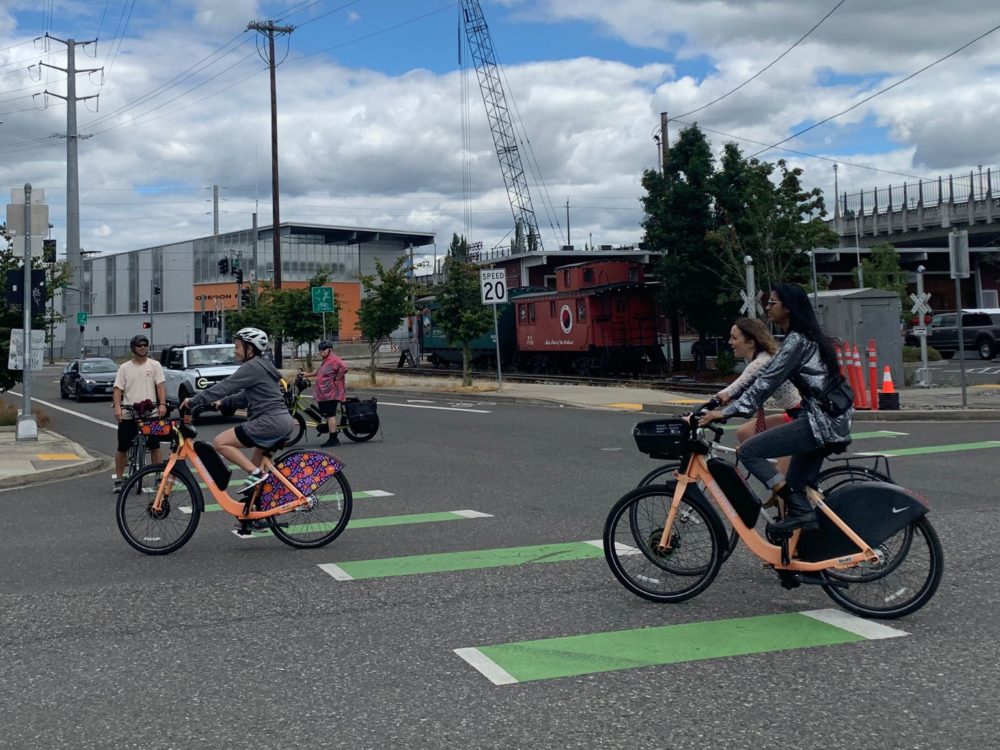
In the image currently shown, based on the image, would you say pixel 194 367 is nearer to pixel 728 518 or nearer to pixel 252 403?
pixel 252 403

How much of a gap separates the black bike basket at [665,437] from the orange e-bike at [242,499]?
2.78 metres

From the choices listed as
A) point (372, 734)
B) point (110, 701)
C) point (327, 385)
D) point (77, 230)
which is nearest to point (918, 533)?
point (372, 734)

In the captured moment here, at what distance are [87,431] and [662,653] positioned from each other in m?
19.1

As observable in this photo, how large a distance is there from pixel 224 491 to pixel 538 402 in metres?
17.3

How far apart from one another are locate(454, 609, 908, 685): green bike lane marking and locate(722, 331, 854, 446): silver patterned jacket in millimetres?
979

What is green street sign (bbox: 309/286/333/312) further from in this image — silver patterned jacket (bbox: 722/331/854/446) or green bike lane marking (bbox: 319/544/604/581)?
silver patterned jacket (bbox: 722/331/854/446)

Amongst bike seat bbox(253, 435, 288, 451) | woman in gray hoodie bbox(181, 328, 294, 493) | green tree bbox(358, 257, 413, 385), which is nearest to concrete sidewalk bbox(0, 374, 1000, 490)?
green tree bbox(358, 257, 413, 385)

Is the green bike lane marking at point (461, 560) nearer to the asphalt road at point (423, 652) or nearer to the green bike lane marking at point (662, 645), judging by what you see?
the asphalt road at point (423, 652)

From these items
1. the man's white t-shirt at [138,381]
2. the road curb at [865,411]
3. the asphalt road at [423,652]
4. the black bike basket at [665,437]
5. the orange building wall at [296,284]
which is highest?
the orange building wall at [296,284]

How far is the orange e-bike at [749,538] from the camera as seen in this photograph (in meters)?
5.86

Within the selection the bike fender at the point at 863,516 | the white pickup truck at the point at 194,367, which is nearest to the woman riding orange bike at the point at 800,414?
the bike fender at the point at 863,516

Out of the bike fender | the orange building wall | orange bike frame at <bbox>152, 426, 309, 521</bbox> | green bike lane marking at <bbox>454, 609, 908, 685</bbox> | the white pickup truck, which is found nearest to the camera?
green bike lane marking at <bbox>454, 609, 908, 685</bbox>

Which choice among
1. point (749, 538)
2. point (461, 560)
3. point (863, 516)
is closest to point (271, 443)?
point (461, 560)

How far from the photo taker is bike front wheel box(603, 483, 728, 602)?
6188mm
